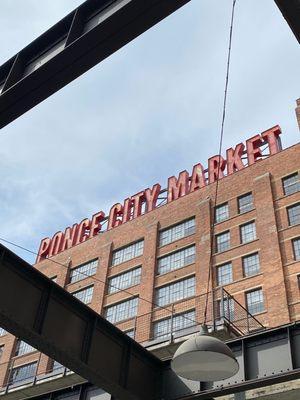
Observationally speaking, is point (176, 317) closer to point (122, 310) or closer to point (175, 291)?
point (175, 291)

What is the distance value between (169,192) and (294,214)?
14.2 m

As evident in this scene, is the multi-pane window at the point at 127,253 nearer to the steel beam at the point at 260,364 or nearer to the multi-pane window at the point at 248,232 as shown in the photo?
the multi-pane window at the point at 248,232

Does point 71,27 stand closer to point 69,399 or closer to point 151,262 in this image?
point 69,399

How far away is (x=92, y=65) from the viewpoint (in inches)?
309

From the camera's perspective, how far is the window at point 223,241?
1583 inches

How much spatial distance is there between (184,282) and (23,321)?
28729 mm

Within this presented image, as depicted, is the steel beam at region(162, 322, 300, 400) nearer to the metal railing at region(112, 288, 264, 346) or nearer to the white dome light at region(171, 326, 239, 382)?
the white dome light at region(171, 326, 239, 382)

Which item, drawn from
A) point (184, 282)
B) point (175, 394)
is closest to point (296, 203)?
point (184, 282)

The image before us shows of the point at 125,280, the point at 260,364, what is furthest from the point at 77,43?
the point at 125,280

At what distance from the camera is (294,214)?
38.1 meters

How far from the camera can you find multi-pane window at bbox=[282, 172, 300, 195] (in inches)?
1555

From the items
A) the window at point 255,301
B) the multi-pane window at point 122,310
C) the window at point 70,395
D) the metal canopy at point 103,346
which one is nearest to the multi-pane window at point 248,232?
the window at point 255,301

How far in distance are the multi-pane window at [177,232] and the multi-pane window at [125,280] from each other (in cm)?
335


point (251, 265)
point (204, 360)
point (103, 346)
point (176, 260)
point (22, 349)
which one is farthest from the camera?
point (22, 349)
